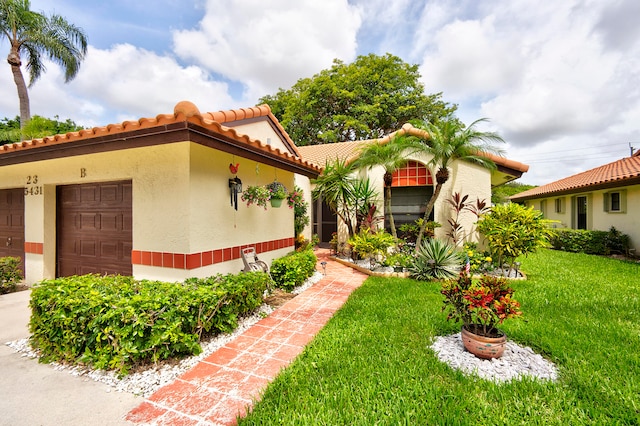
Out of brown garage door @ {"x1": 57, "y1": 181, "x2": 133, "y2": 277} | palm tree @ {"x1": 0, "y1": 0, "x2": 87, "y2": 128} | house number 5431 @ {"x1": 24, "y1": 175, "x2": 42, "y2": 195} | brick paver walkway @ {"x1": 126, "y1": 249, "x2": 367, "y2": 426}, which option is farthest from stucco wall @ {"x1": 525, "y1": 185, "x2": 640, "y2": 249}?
palm tree @ {"x1": 0, "y1": 0, "x2": 87, "y2": 128}

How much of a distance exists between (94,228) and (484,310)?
25.1 feet

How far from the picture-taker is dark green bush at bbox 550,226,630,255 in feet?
38.5

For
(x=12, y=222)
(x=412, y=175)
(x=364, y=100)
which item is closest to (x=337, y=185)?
(x=412, y=175)

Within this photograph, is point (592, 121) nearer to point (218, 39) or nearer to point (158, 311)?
point (218, 39)

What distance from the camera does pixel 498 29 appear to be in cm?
755

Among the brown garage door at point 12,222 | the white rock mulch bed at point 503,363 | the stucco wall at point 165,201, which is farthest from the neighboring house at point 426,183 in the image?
the brown garage door at point 12,222

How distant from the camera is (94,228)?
573 centimetres

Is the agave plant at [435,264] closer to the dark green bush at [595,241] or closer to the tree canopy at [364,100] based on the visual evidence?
the dark green bush at [595,241]

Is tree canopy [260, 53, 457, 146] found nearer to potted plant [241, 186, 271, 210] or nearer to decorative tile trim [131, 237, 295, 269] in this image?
potted plant [241, 186, 271, 210]

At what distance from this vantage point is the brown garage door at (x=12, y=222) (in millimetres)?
6766

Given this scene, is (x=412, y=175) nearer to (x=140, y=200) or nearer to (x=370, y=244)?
(x=370, y=244)

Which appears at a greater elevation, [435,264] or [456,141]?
[456,141]

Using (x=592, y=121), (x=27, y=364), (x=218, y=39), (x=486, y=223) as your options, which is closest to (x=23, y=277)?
(x=27, y=364)

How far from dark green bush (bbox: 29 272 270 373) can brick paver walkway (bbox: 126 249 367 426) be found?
1.46 ft
